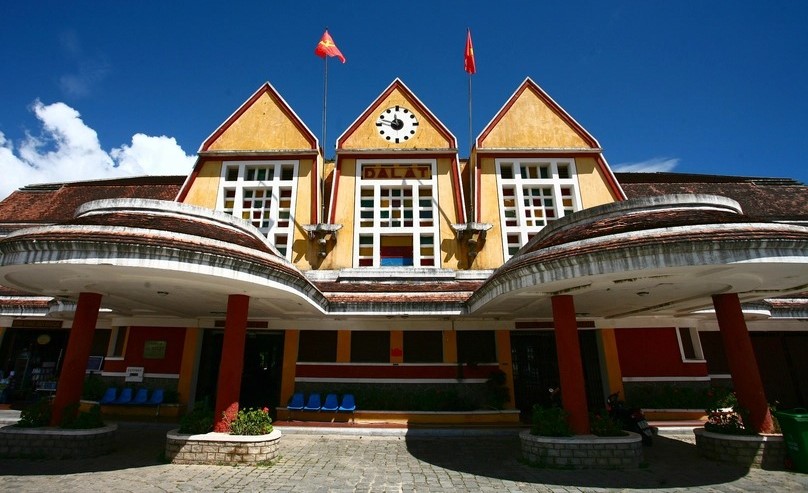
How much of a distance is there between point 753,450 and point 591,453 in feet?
11.7

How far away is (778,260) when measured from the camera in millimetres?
6754

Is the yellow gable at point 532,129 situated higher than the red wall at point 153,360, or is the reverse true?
the yellow gable at point 532,129

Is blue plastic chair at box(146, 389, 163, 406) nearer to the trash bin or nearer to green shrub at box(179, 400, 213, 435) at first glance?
green shrub at box(179, 400, 213, 435)

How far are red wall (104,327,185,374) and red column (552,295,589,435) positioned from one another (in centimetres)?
1317

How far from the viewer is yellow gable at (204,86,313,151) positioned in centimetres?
1769

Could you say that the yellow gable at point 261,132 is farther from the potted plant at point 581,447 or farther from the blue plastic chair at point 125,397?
the potted plant at point 581,447

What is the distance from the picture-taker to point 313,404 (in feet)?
42.5

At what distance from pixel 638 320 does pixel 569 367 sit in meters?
7.20

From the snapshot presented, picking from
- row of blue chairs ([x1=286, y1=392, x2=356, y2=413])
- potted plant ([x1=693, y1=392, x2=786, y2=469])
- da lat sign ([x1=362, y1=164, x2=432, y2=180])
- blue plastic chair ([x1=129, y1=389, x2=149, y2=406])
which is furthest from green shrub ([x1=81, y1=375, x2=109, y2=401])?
potted plant ([x1=693, y1=392, x2=786, y2=469])

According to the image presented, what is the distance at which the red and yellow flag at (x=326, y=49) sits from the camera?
62.4 feet

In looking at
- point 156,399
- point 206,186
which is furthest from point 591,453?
point 206,186

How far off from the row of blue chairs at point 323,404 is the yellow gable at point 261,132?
408 inches

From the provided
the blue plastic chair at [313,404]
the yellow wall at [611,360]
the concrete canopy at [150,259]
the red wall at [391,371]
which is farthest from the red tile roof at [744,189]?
the concrete canopy at [150,259]

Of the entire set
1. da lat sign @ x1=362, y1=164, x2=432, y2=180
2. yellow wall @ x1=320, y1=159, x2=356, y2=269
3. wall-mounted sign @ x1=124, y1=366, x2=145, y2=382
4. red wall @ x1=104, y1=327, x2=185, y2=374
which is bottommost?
wall-mounted sign @ x1=124, y1=366, x2=145, y2=382
